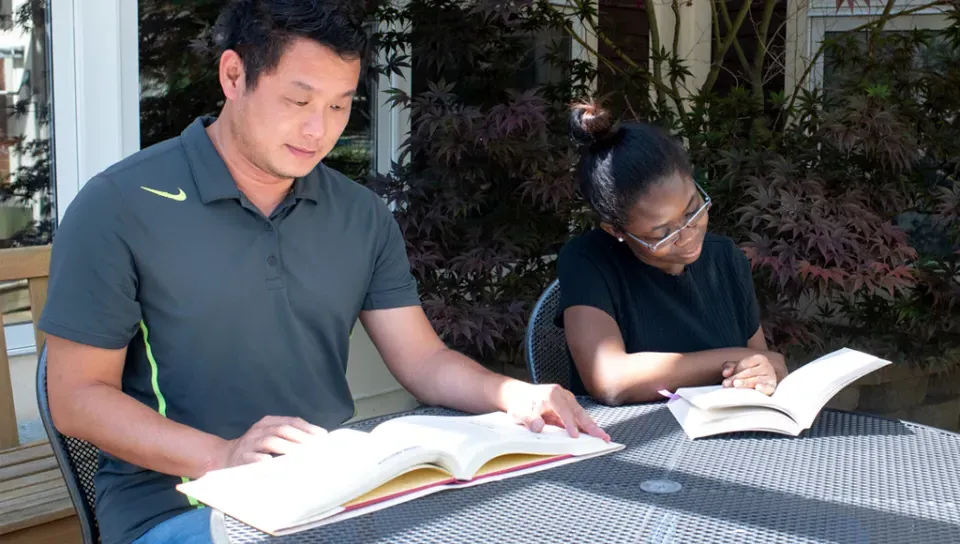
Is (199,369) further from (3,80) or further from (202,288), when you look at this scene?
(3,80)

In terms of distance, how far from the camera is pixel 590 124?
2.39 meters

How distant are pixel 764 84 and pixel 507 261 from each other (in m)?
1.66

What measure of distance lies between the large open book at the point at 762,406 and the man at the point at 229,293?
20cm

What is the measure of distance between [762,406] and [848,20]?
362 centimetres

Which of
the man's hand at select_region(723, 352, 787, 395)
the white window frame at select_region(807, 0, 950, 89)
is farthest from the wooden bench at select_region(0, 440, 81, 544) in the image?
the white window frame at select_region(807, 0, 950, 89)

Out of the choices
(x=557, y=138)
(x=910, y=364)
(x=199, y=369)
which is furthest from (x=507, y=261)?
(x=199, y=369)

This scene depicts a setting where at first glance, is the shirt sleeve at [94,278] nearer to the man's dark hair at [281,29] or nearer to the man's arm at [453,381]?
the man's dark hair at [281,29]

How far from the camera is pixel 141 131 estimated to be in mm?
3525

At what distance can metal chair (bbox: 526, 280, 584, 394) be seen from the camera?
2424mm

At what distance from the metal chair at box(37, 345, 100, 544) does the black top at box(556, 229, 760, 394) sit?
1051 mm

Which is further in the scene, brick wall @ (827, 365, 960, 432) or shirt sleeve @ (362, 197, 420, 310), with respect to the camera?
brick wall @ (827, 365, 960, 432)

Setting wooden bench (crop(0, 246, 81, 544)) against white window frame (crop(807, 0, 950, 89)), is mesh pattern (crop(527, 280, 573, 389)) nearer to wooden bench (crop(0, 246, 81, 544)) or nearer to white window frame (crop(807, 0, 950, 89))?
wooden bench (crop(0, 246, 81, 544))

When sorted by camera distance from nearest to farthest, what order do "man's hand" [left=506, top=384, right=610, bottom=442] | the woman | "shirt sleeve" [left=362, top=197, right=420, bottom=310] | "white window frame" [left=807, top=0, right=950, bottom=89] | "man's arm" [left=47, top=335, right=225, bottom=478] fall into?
1. "man's arm" [left=47, top=335, right=225, bottom=478]
2. "man's hand" [left=506, top=384, right=610, bottom=442]
3. "shirt sleeve" [left=362, top=197, right=420, bottom=310]
4. the woman
5. "white window frame" [left=807, top=0, right=950, bottom=89]

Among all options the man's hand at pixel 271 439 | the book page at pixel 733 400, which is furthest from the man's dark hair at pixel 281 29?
the book page at pixel 733 400
